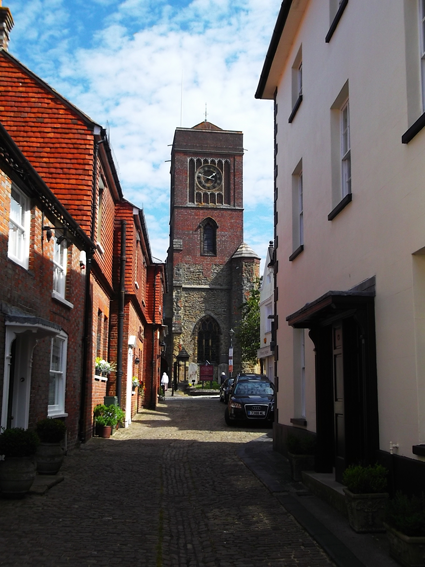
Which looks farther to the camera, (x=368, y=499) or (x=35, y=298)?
(x=35, y=298)

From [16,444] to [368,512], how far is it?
4500 mm

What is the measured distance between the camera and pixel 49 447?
10.3 meters

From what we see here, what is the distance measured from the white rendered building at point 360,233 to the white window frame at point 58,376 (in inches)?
184

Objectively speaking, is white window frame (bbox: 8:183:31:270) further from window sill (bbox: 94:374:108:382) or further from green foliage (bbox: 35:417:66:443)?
window sill (bbox: 94:374:108:382)

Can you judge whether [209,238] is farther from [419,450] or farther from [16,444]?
[419,450]

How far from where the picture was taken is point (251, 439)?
1769 centimetres

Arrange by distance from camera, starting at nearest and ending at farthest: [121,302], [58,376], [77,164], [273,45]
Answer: [58,376], [273,45], [77,164], [121,302]

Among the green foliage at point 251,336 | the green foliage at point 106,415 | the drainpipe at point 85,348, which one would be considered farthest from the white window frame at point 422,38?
the green foliage at point 251,336

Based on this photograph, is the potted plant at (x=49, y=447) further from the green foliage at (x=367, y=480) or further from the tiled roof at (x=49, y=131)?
the tiled roof at (x=49, y=131)

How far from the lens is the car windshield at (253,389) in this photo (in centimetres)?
2262

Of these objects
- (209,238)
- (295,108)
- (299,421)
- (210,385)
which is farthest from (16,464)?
(209,238)

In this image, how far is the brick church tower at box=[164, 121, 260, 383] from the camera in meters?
58.4

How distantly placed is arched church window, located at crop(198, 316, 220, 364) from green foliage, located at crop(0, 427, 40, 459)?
166 feet

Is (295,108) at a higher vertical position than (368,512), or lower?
higher
